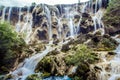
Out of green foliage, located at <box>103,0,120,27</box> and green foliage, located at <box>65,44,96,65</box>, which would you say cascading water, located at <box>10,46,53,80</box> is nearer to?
green foliage, located at <box>65,44,96,65</box>

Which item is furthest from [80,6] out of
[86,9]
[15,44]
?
[15,44]

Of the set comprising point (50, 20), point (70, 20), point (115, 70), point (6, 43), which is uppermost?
point (50, 20)

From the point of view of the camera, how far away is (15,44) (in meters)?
35.2

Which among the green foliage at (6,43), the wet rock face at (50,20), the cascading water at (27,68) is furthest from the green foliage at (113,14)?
the green foliage at (6,43)

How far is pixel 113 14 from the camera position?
156 feet

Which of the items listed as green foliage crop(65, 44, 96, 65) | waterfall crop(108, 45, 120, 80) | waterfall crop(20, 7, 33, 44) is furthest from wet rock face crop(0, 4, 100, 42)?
green foliage crop(65, 44, 96, 65)

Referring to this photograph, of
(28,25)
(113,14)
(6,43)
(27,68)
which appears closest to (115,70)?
(27,68)

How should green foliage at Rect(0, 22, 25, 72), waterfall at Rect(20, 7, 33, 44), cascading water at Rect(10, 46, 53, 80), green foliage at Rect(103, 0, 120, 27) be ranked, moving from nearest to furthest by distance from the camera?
1. cascading water at Rect(10, 46, 53, 80)
2. green foliage at Rect(0, 22, 25, 72)
3. green foliage at Rect(103, 0, 120, 27)
4. waterfall at Rect(20, 7, 33, 44)

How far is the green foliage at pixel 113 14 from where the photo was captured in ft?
150

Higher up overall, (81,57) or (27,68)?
(81,57)

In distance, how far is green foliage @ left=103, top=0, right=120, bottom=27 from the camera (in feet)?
150

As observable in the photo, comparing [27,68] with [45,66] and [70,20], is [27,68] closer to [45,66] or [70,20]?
[45,66]

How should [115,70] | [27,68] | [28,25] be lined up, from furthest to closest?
[28,25], [27,68], [115,70]

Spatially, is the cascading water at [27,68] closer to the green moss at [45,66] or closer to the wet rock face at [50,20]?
the green moss at [45,66]
